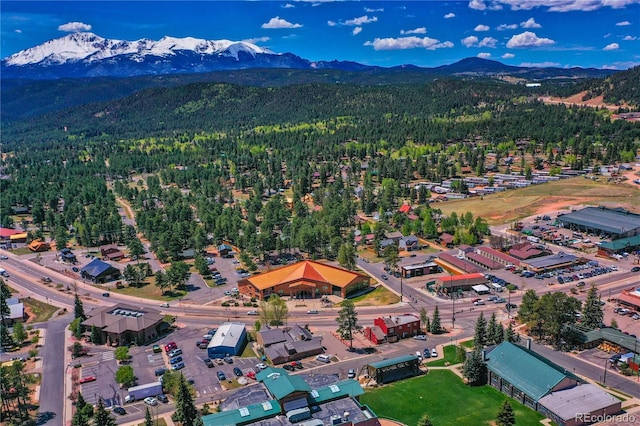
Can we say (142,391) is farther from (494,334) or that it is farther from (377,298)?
(494,334)

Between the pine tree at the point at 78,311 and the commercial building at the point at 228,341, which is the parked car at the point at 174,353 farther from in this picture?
the pine tree at the point at 78,311

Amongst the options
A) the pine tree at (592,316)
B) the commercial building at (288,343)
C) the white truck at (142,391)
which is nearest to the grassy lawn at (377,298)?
the commercial building at (288,343)

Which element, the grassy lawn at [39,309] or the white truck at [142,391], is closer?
the white truck at [142,391]

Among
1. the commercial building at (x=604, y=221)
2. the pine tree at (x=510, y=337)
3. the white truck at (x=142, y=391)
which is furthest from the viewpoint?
the commercial building at (x=604, y=221)

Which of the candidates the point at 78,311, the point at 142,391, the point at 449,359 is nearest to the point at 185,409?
the point at 142,391

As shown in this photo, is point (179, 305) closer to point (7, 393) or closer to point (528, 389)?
point (7, 393)

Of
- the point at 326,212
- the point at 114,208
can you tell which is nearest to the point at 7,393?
the point at 326,212

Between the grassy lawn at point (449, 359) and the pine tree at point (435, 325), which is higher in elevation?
the pine tree at point (435, 325)
